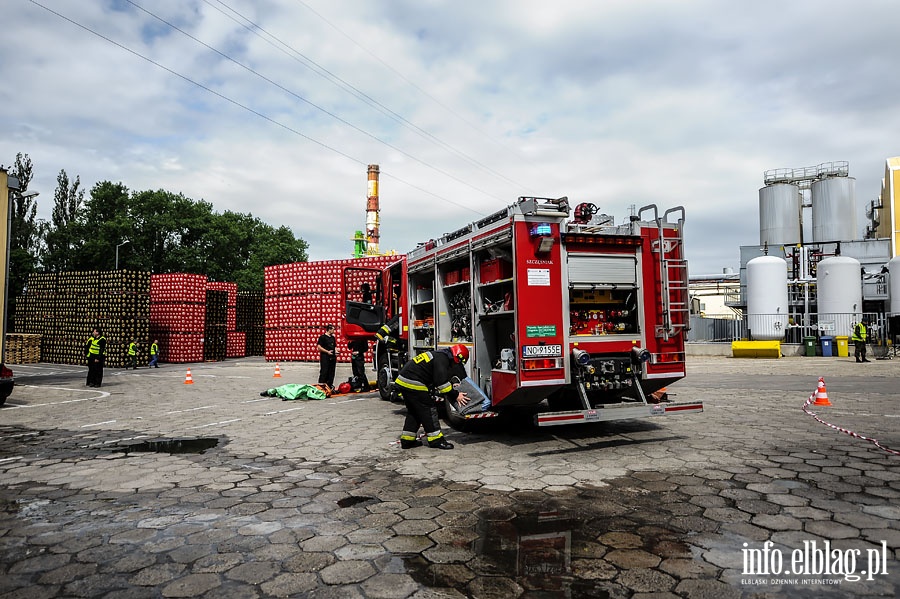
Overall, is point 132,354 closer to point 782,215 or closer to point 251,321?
point 251,321

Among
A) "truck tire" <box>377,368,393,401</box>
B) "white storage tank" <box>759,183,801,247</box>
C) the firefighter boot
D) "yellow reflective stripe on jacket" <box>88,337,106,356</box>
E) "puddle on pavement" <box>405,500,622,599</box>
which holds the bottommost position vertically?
"puddle on pavement" <box>405,500,622,599</box>

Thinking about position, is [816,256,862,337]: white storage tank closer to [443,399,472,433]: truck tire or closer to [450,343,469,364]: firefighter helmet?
[443,399,472,433]: truck tire

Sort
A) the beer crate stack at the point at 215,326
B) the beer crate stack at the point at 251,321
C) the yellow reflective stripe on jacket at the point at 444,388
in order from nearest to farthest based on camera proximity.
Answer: the yellow reflective stripe on jacket at the point at 444,388
the beer crate stack at the point at 215,326
the beer crate stack at the point at 251,321

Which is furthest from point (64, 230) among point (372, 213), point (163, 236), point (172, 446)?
point (172, 446)

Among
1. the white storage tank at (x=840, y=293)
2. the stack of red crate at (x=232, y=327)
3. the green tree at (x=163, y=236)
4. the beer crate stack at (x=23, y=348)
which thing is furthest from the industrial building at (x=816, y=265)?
the green tree at (x=163, y=236)

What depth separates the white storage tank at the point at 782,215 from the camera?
3869cm

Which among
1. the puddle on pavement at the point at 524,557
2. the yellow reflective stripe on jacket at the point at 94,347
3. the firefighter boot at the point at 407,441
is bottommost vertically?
the puddle on pavement at the point at 524,557

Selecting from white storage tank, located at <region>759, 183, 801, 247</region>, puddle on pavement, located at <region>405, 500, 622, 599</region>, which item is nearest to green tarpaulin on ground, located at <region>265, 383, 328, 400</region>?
puddle on pavement, located at <region>405, 500, 622, 599</region>

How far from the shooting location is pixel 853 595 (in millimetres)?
3254

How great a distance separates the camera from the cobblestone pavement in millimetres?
3547

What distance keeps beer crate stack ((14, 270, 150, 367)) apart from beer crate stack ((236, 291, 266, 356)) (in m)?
7.47

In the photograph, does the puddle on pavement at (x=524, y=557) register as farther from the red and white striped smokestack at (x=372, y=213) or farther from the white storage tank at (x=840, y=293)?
the red and white striped smokestack at (x=372, y=213)

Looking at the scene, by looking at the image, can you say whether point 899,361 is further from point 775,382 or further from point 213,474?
point 213,474

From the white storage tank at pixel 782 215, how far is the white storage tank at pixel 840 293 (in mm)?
8651
